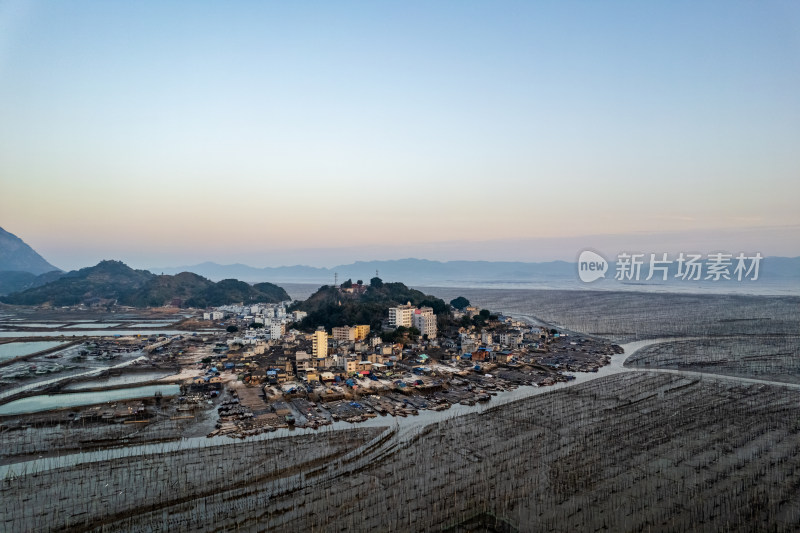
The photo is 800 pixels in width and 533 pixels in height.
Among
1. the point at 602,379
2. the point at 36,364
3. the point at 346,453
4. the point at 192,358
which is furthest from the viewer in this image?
the point at 192,358

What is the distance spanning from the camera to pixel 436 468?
11.1 m

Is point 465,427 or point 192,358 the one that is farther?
point 192,358

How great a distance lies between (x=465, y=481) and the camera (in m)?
10.3

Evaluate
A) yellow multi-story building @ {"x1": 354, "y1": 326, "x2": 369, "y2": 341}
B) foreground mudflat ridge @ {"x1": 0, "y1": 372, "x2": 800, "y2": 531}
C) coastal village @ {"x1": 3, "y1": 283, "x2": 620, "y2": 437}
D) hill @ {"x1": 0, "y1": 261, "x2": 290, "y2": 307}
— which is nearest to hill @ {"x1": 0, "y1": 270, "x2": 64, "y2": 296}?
hill @ {"x1": 0, "y1": 261, "x2": 290, "y2": 307}

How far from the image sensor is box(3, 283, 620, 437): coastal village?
53.2 feet

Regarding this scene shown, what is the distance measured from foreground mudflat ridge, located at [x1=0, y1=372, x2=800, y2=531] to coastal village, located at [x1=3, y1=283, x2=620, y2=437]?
290 centimetres


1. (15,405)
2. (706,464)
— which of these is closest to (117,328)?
(15,405)

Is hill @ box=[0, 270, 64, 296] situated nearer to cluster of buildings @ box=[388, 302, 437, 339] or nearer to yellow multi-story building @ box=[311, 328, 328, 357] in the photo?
cluster of buildings @ box=[388, 302, 437, 339]

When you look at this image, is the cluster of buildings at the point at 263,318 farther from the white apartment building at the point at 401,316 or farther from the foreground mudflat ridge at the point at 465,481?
the foreground mudflat ridge at the point at 465,481

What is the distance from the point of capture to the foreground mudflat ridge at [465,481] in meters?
8.85

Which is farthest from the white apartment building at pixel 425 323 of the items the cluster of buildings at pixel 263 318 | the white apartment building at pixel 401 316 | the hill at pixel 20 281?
the hill at pixel 20 281

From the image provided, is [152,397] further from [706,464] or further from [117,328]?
[117,328]

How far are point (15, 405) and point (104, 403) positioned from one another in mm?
3450

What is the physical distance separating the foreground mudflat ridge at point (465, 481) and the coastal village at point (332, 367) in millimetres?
2899
